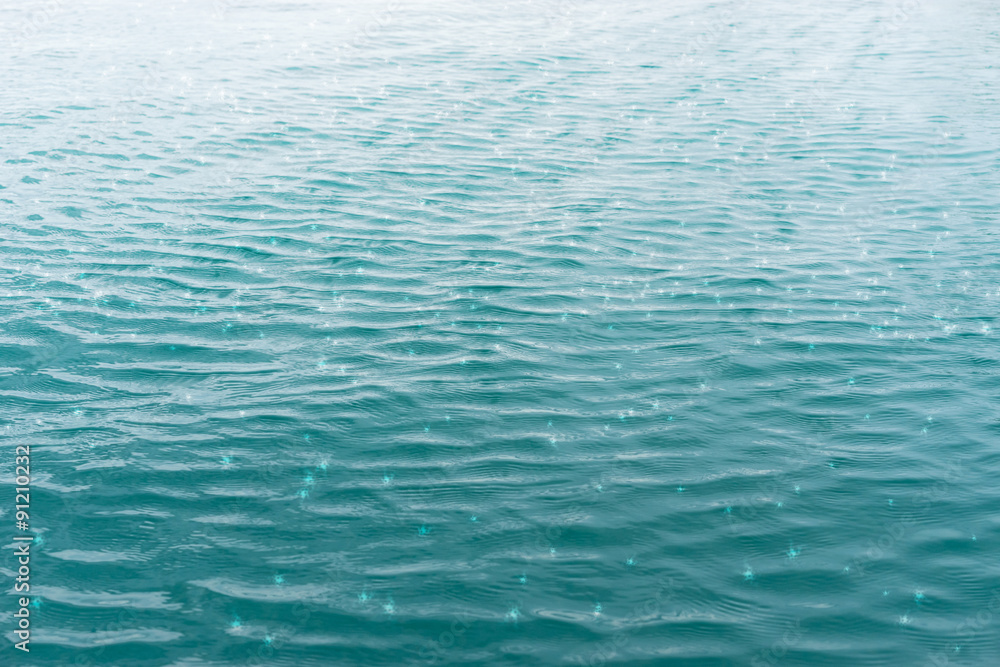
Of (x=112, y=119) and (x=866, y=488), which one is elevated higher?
(x=112, y=119)

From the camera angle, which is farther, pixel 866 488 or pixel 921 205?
pixel 921 205

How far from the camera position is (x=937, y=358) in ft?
21.2

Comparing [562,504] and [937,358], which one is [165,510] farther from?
[937,358]

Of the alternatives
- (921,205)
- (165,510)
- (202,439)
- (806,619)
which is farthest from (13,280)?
(921,205)

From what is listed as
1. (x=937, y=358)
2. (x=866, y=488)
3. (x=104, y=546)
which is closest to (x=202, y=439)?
(x=104, y=546)

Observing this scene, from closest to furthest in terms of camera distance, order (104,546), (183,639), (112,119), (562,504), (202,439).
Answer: (183,639), (104,546), (562,504), (202,439), (112,119)

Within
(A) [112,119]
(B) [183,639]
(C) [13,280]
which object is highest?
(A) [112,119]

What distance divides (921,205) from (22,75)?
612 inches

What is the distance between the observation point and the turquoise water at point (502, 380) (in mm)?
4305

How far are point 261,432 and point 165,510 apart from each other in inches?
35.2

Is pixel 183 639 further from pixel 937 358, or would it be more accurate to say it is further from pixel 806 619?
pixel 937 358

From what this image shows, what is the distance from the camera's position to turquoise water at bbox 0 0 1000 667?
14.1 ft

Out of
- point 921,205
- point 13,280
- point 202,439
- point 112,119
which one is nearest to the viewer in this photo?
point 202,439

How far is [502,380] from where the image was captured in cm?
618
